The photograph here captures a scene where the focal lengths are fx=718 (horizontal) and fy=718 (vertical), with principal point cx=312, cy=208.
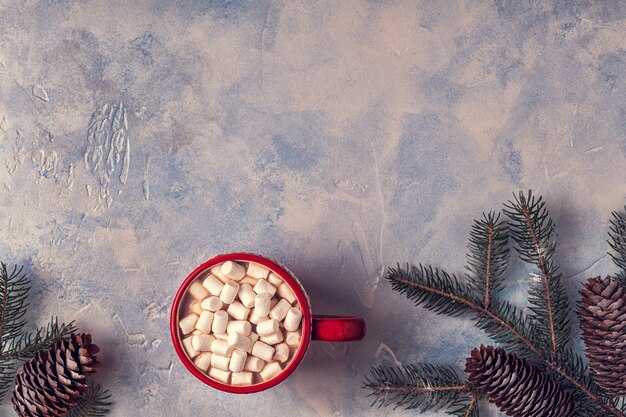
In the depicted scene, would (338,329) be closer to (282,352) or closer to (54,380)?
(282,352)

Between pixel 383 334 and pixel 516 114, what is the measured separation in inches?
13.1

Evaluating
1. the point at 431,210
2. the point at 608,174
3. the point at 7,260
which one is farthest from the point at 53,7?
the point at 608,174

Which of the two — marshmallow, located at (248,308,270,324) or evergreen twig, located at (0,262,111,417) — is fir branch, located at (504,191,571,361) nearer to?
marshmallow, located at (248,308,270,324)

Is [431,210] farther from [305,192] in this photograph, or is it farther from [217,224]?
[217,224]

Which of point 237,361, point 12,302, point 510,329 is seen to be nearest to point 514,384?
point 510,329

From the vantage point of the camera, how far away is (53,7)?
92cm

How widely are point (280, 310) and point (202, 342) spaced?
10cm

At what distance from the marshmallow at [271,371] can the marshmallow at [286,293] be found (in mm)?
76

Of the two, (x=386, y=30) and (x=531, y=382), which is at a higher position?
(x=386, y=30)

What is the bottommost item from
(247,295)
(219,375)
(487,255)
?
(219,375)

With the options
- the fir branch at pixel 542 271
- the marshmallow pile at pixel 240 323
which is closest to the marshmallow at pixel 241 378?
the marshmallow pile at pixel 240 323

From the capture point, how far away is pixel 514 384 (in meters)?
0.84

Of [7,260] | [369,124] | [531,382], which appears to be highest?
[369,124]

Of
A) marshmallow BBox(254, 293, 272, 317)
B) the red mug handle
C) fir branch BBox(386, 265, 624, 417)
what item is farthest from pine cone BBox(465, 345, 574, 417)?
marshmallow BBox(254, 293, 272, 317)
